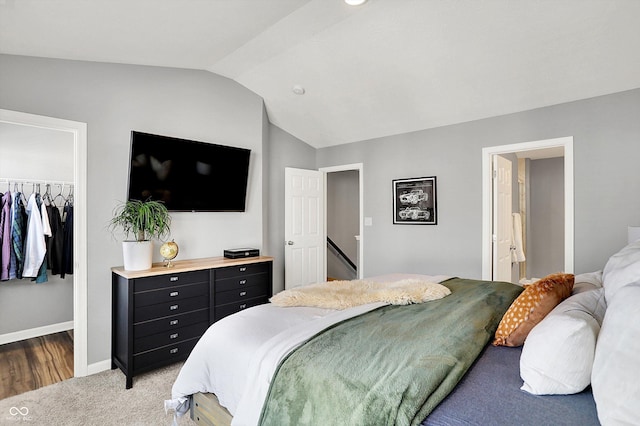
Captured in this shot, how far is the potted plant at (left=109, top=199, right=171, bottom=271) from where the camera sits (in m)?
2.83

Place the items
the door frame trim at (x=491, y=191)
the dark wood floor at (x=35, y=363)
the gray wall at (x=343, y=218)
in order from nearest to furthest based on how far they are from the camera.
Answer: the dark wood floor at (x=35, y=363), the door frame trim at (x=491, y=191), the gray wall at (x=343, y=218)

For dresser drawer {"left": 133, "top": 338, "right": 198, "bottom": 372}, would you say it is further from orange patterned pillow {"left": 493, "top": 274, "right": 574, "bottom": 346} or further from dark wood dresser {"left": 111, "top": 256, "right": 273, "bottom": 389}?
orange patterned pillow {"left": 493, "top": 274, "right": 574, "bottom": 346}

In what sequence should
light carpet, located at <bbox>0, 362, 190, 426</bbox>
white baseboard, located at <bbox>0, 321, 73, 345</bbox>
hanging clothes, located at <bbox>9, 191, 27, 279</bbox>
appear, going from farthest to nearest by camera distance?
1. white baseboard, located at <bbox>0, 321, 73, 345</bbox>
2. hanging clothes, located at <bbox>9, 191, 27, 279</bbox>
3. light carpet, located at <bbox>0, 362, 190, 426</bbox>

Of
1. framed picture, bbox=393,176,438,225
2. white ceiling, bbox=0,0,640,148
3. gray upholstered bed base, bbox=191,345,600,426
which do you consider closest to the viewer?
gray upholstered bed base, bbox=191,345,600,426

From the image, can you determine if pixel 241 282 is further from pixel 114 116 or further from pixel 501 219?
pixel 501 219

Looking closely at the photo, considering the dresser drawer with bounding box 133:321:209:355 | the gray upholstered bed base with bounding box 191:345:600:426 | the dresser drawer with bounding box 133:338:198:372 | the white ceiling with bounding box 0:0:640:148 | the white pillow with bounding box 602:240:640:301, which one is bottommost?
the dresser drawer with bounding box 133:338:198:372

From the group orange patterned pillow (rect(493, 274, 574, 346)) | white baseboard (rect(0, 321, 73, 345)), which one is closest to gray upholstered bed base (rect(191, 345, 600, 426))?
orange patterned pillow (rect(493, 274, 574, 346))

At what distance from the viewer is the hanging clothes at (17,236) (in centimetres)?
332

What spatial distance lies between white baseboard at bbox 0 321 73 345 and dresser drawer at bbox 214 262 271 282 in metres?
2.14

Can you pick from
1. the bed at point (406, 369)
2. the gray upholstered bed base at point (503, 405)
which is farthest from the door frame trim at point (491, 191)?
the gray upholstered bed base at point (503, 405)

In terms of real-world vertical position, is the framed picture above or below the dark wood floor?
above

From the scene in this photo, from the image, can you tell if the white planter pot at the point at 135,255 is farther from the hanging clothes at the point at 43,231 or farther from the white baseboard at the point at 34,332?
the white baseboard at the point at 34,332

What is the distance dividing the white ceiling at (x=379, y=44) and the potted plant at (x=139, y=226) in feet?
4.20

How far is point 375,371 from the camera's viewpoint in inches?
46.8
